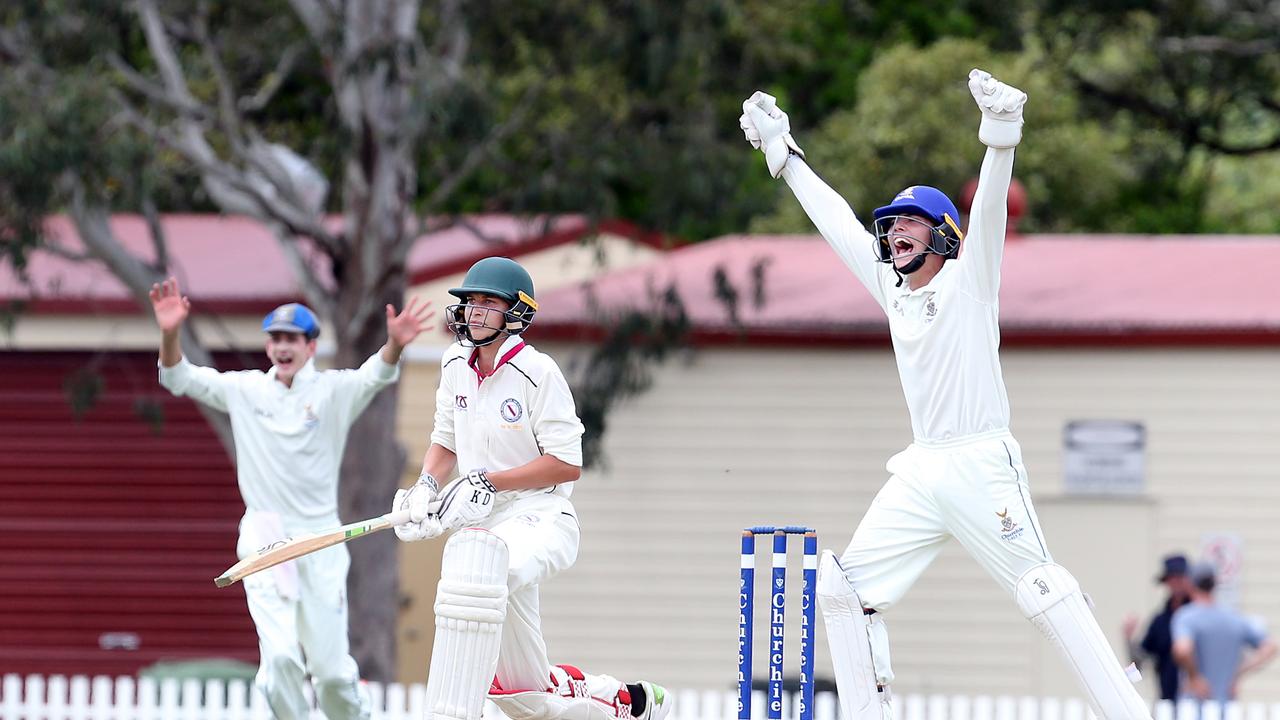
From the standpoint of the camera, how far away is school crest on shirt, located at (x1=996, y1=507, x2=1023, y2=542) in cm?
675

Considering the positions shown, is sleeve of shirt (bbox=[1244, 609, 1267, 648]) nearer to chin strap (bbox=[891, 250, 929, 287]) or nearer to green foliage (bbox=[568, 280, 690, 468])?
chin strap (bbox=[891, 250, 929, 287])

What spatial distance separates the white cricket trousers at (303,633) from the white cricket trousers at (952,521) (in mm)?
2946

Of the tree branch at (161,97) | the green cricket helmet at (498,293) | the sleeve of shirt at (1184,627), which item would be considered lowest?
the sleeve of shirt at (1184,627)

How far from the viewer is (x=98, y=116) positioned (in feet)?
46.7

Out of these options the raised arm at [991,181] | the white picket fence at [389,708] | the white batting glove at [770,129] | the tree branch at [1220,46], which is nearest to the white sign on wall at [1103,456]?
the white picket fence at [389,708]

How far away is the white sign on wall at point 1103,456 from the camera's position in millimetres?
15008

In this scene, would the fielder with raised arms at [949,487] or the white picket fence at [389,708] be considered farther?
the white picket fence at [389,708]

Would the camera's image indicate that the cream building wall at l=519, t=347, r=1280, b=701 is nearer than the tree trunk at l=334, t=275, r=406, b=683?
Yes

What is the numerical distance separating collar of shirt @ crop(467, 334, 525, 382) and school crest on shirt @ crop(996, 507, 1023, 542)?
1823 millimetres

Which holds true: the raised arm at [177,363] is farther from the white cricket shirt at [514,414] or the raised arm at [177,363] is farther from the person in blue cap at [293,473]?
the white cricket shirt at [514,414]

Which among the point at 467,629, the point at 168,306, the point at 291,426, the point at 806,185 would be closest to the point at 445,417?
the point at 467,629

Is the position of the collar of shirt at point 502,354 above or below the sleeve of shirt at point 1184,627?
above

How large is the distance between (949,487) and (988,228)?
3.00ft

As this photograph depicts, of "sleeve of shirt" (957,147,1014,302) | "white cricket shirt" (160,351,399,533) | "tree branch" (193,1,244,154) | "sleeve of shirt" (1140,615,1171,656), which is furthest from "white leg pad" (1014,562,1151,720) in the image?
"tree branch" (193,1,244,154)
